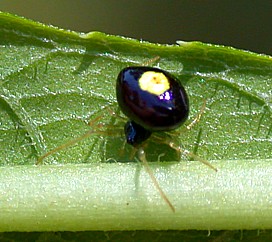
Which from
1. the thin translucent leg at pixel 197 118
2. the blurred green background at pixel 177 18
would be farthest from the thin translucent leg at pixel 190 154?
the blurred green background at pixel 177 18

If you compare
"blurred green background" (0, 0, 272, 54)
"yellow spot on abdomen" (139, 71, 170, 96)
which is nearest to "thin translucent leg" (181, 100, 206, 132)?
"yellow spot on abdomen" (139, 71, 170, 96)

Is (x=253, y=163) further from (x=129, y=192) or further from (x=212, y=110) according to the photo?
(x=129, y=192)

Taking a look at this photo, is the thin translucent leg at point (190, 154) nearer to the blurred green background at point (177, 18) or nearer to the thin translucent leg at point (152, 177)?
the thin translucent leg at point (152, 177)

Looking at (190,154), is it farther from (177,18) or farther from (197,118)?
(177,18)

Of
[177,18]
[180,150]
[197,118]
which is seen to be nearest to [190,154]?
Result: [180,150]

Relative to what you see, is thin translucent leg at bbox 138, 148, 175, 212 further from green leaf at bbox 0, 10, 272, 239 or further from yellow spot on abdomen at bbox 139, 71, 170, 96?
yellow spot on abdomen at bbox 139, 71, 170, 96

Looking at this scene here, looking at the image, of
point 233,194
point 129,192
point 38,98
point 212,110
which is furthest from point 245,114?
point 38,98

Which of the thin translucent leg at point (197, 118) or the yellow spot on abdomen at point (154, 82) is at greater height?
the yellow spot on abdomen at point (154, 82)
